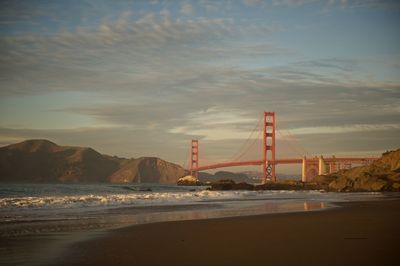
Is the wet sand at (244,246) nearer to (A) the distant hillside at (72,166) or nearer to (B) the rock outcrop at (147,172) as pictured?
(A) the distant hillside at (72,166)

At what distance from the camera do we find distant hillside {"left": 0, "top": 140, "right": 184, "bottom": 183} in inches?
4313

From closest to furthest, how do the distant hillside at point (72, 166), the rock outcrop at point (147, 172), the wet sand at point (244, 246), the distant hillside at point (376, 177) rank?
1. the wet sand at point (244, 246)
2. the distant hillside at point (376, 177)
3. the distant hillside at point (72, 166)
4. the rock outcrop at point (147, 172)

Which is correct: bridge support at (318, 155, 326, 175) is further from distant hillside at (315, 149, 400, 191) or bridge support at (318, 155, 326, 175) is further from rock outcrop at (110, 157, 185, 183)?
rock outcrop at (110, 157, 185, 183)

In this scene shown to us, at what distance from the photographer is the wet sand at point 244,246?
5301mm

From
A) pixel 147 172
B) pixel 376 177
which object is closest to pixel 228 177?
pixel 147 172

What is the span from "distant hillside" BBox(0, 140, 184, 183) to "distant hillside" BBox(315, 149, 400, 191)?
7650cm

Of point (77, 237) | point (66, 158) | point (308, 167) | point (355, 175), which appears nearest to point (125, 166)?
point (66, 158)

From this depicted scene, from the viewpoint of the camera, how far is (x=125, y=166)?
424ft

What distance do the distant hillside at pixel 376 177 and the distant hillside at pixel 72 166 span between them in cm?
7650

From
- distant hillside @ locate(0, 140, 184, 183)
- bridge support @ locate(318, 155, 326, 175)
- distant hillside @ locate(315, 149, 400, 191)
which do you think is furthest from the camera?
distant hillside @ locate(0, 140, 184, 183)

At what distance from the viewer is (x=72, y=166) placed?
119188 millimetres

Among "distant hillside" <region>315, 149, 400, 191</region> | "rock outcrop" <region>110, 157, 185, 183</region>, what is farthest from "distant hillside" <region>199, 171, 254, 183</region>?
"distant hillside" <region>315, 149, 400, 191</region>

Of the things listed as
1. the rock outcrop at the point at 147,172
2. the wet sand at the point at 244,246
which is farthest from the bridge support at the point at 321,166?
the rock outcrop at the point at 147,172

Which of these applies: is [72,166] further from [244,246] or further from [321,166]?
[244,246]
